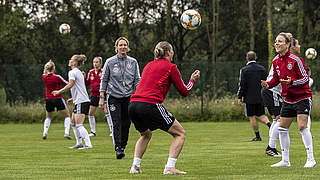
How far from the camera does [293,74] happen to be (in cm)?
862

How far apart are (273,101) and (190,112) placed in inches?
464

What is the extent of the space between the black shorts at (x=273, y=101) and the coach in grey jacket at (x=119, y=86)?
111 inches

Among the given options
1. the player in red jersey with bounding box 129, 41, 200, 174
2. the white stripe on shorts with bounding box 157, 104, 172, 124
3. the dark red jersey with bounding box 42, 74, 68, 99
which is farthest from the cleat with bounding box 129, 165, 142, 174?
the dark red jersey with bounding box 42, 74, 68, 99

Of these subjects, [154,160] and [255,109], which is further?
[255,109]

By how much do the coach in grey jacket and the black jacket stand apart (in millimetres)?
4143

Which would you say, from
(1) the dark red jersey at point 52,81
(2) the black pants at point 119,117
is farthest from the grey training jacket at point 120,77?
(1) the dark red jersey at point 52,81

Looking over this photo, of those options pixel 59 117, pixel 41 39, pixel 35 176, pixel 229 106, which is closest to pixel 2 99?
pixel 59 117

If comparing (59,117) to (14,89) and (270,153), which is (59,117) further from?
(270,153)

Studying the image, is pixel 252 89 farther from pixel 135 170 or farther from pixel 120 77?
pixel 135 170

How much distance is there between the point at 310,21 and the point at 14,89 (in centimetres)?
1819

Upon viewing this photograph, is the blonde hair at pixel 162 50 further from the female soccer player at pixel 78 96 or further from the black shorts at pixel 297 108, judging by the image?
the female soccer player at pixel 78 96

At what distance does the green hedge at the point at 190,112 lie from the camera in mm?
23328

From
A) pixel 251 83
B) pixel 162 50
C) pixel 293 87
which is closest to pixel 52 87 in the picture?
pixel 251 83

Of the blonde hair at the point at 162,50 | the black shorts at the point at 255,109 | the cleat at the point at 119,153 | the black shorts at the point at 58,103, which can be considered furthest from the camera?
the black shorts at the point at 58,103
